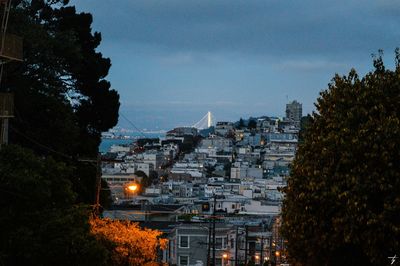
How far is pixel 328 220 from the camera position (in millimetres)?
14977

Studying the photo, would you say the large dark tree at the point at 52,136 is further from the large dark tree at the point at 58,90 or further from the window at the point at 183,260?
the window at the point at 183,260

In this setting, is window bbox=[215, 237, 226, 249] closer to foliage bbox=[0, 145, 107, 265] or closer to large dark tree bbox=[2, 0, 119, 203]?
large dark tree bbox=[2, 0, 119, 203]

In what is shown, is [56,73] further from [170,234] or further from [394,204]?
[170,234]

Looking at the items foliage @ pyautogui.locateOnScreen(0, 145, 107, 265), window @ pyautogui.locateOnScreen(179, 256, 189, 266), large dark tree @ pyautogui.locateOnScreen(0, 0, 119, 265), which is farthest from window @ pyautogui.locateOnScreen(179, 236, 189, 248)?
foliage @ pyautogui.locateOnScreen(0, 145, 107, 265)

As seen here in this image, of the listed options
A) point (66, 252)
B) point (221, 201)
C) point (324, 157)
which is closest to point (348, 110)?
point (324, 157)

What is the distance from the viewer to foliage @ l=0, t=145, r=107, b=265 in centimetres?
1719

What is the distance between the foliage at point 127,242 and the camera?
25.8m

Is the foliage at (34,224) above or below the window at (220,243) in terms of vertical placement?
above

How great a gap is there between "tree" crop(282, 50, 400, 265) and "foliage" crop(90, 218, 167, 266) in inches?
411

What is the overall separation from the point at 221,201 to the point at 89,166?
58.1 metres

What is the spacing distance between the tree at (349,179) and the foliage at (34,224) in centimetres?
463

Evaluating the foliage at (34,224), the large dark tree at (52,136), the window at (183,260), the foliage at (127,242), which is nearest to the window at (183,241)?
the window at (183,260)

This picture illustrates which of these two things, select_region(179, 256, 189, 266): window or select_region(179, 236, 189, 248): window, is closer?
select_region(179, 256, 189, 266): window

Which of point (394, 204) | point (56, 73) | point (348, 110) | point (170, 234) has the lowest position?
point (170, 234)
